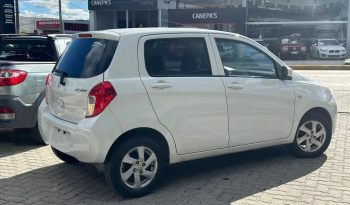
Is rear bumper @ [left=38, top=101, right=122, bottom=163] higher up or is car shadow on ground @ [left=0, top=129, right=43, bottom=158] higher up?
rear bumper @ [left=38, top=101, right=122, bottom=163]

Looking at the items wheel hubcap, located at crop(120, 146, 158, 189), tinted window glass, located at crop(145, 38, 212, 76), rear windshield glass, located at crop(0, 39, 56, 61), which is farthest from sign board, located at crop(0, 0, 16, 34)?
wheel hubcap, located at crop(120, 146, 158, 189)

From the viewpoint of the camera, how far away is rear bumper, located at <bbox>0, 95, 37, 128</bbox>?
554cm

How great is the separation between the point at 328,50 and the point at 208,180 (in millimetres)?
22694

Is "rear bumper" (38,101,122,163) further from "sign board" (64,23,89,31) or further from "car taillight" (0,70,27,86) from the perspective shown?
"sign board" (64,23,89,31)

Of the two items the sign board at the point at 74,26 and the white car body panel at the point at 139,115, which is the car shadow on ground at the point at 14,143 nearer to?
the white car body panel at the point at 139,115

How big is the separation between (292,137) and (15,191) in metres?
3.33

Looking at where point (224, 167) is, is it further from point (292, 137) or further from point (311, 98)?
point (311, 98)

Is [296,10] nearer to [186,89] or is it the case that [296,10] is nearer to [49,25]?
[49,25]

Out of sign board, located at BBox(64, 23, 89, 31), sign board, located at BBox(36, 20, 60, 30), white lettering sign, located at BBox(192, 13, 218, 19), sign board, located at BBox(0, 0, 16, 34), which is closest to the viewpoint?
sign board, located at BBox(0, 0, 16, 34)

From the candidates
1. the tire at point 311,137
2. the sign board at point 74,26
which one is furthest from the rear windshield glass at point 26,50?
the sign board at point 74,26

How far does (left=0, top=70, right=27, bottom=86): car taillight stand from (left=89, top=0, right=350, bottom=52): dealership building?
26343mm

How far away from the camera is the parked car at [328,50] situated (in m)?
24.8

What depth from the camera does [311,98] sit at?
514 centimetres

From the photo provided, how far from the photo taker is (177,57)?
4363 mm
